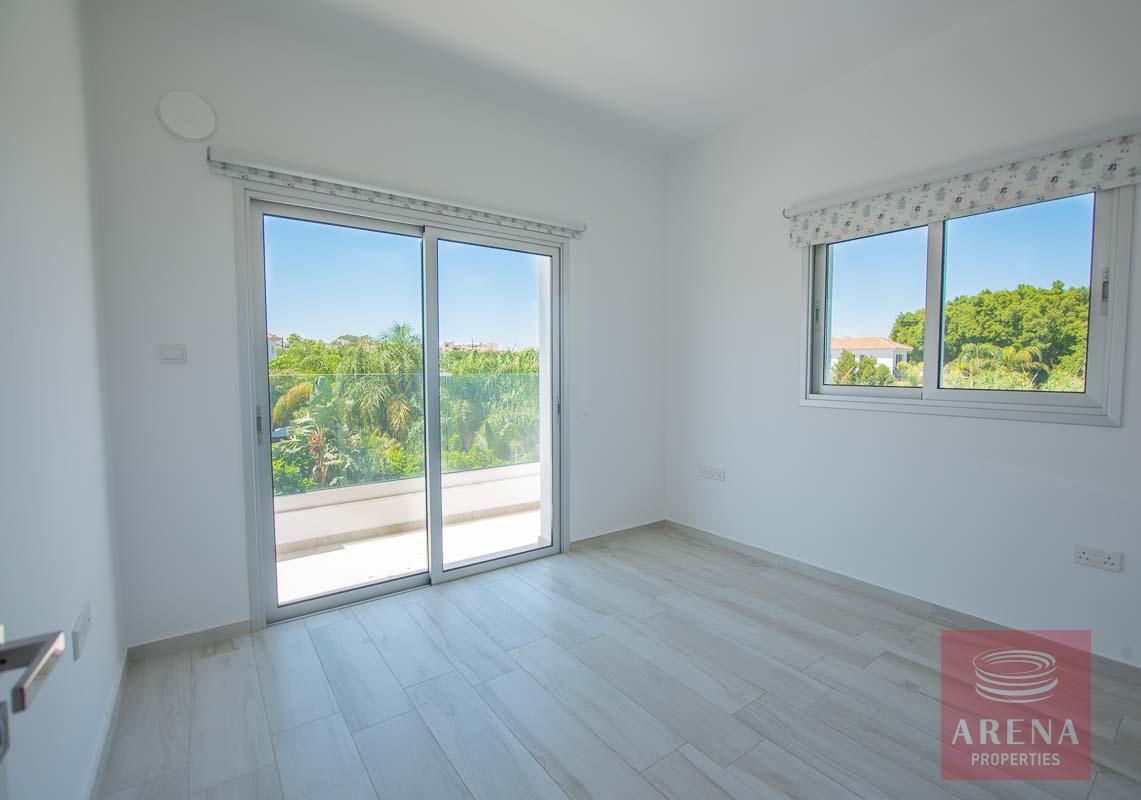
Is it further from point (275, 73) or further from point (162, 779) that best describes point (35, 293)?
point (275, 73)

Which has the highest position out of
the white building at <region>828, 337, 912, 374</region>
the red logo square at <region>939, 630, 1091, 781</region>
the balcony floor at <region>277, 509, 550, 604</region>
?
the white building at <region>828, 337, 912, 374</region>

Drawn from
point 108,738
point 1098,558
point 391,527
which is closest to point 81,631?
point 108,738

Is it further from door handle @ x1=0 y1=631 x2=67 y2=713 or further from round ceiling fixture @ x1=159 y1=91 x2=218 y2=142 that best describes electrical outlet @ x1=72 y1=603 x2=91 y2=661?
round ceiling fixture @ x1=159 y1=91 x2=218 y2=142

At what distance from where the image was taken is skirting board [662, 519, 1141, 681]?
225cm

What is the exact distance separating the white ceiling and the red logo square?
2.98 meters

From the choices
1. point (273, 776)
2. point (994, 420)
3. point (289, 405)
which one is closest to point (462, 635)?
point (273, 776)

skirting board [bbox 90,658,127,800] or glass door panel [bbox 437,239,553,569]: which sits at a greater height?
glass door panel [bbox 437,239,553,569]

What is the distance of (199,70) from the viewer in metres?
2.43

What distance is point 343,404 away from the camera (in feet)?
9.52

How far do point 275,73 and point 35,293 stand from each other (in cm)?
179

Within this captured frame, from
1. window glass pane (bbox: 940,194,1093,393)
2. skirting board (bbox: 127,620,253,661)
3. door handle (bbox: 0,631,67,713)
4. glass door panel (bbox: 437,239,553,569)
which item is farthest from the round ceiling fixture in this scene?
window glass pane (bbox: 940,194,1093,393)

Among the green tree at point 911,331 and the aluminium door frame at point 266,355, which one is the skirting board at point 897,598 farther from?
the aluminium door frame at point 266,355

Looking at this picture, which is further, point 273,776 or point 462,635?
point 462,635

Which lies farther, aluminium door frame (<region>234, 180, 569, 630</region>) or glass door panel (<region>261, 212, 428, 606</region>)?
glass door panel (<region>261, 212, 428, 606</region>)
